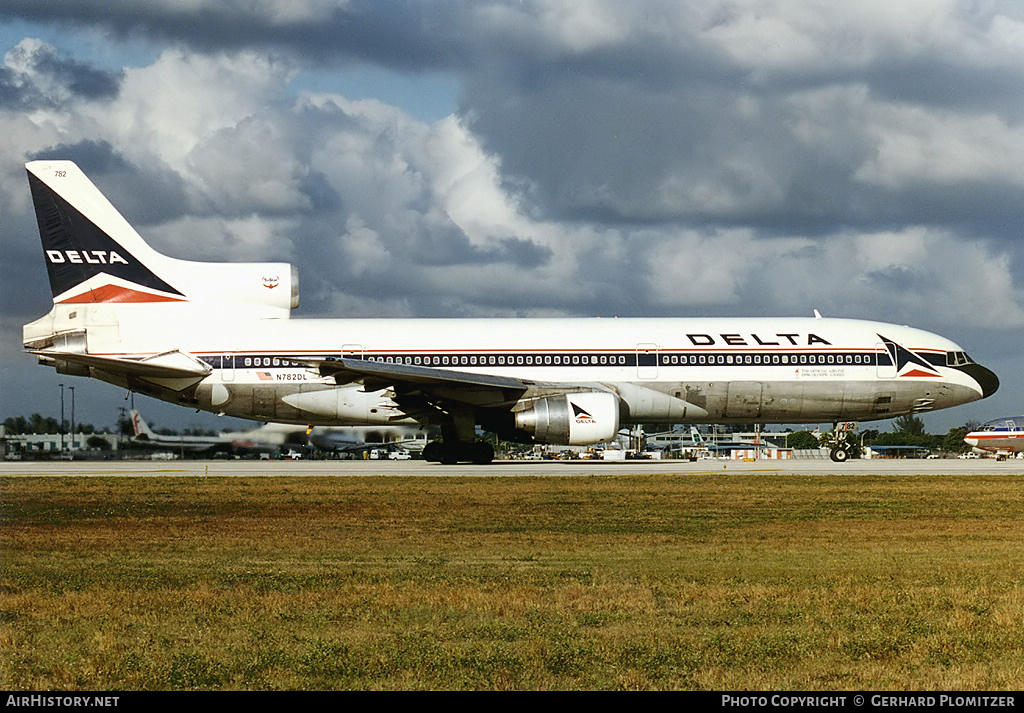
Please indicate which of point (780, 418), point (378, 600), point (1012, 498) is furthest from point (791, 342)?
point (378, 600)

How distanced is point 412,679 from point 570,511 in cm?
1118

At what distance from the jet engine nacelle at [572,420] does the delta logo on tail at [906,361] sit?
9846 mm

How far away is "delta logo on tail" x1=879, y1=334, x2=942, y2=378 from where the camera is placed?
115ft

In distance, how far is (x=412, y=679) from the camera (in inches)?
284

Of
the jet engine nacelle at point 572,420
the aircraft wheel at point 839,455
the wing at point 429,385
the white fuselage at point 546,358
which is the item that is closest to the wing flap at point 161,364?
the white fuselage at point 546,358

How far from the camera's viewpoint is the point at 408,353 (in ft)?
111

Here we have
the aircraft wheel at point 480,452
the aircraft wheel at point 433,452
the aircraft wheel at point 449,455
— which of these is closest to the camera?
the aircraft wheel at point 480,452

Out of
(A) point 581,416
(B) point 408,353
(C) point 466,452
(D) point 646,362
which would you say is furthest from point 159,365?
(D) point 646,362

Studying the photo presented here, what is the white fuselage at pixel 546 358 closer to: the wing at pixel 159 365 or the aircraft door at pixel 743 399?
the aircraft door at pixel 743 399

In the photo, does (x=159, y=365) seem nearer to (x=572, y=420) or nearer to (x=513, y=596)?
(x=572, y=420)

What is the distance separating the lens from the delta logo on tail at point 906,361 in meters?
35.0

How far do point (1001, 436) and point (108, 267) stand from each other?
39.1 meters

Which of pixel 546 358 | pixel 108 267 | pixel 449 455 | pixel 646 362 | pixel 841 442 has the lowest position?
pixel 449 455

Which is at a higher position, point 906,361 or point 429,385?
point 906,361
